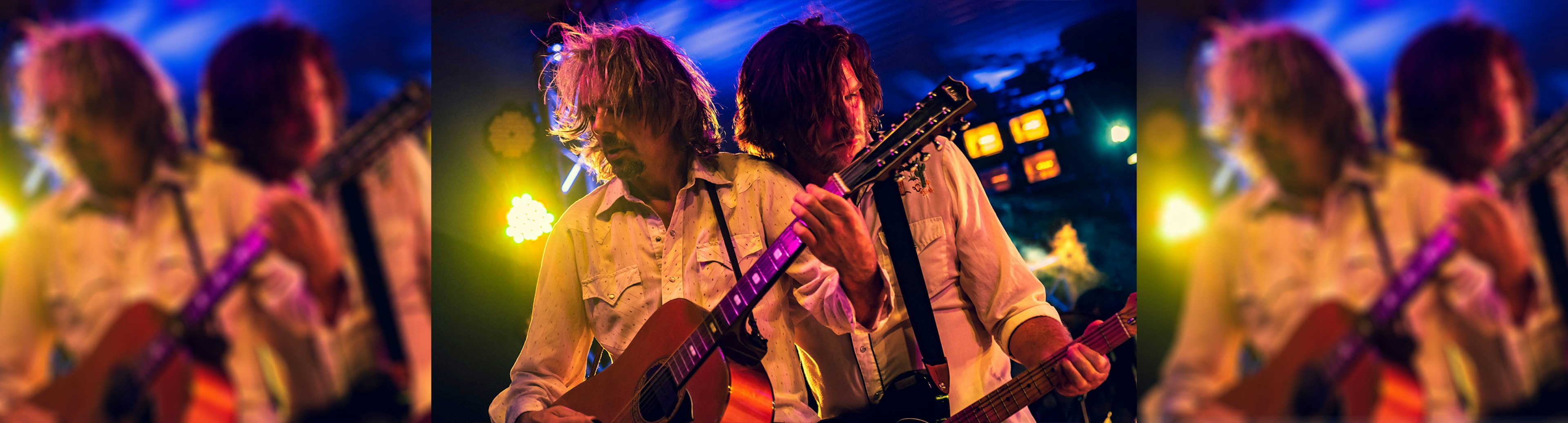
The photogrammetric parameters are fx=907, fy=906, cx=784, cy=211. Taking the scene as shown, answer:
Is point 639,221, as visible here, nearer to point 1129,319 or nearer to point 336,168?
point 336,168

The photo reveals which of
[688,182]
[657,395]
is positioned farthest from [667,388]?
[688,182]

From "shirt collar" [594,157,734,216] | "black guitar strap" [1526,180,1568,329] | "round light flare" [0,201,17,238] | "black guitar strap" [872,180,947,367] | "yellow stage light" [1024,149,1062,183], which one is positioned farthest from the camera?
"shirt collar" [594,157,734,216]

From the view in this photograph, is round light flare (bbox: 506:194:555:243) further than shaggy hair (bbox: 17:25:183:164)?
Yes

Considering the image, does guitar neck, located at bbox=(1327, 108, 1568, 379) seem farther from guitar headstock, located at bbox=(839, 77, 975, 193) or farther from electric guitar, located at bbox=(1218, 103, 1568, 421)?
guitar headstock, located at bbox=(839, 77, 975, 193)

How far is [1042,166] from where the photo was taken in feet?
7.36

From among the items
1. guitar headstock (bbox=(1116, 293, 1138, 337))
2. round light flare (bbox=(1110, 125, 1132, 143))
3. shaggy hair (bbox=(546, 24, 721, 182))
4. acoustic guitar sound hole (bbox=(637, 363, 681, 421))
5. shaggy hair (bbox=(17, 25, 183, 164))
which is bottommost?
acoustic guitar sound hole (bbox=(637, 363, 681, 421))

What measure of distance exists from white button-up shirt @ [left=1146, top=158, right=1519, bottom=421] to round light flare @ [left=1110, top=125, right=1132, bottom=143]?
416mm

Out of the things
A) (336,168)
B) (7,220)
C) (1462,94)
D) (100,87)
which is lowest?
(7,220)

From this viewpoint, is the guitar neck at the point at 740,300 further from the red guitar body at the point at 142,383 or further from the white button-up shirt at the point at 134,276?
the red guitar body at the point at 142,383

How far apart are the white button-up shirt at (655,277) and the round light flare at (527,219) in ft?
0.28

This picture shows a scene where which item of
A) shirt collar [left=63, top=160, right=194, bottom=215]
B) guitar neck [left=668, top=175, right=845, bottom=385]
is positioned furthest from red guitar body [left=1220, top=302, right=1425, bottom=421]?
shirt collar [left=63, top=160, right=194, bottom=215]

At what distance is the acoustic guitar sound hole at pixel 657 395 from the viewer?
2318 millimetres

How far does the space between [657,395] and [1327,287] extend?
1528 millimetres

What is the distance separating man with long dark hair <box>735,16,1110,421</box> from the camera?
89.0 inches
